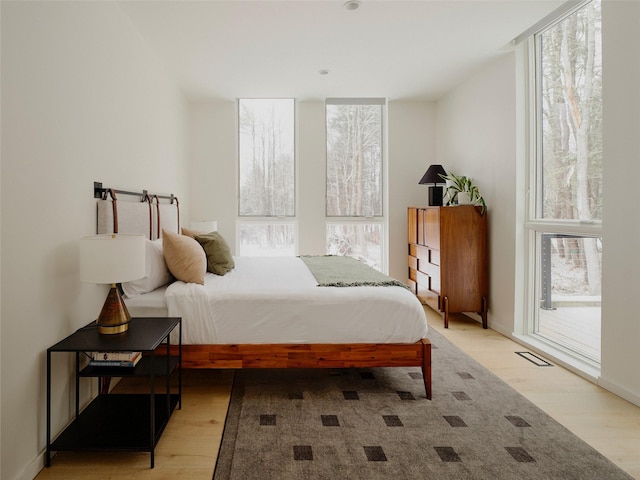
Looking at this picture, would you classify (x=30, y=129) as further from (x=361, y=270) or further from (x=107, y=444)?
(x=361, y=270)

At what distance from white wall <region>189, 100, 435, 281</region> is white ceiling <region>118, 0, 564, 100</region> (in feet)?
1.74

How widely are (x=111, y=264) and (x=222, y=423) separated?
107cm

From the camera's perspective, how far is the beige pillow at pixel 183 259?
266cm

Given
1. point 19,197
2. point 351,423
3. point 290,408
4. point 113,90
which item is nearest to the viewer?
point 19,197

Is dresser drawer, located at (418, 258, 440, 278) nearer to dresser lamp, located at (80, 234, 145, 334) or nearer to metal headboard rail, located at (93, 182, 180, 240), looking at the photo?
metal headboard rail, located at (93, 182, 180, 240)

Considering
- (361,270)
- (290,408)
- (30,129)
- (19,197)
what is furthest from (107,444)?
(361,270)

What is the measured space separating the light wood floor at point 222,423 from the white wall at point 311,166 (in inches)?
104

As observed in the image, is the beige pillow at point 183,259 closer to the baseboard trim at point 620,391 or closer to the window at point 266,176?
the window at point 266,176

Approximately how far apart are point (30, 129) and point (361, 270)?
2366 millimetres

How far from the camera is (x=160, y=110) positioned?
394 centimetres

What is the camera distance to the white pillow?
2506mm

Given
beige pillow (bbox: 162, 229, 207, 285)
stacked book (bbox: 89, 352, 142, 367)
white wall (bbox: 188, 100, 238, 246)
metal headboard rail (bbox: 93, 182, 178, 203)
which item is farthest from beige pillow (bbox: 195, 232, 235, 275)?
white wall (bbox: 188, 100, 238, 246)

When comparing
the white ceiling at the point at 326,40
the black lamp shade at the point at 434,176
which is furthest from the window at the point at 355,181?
the black lamp shade at the point at 434,176

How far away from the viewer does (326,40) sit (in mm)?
3520
